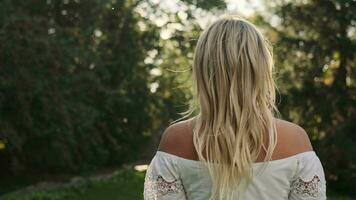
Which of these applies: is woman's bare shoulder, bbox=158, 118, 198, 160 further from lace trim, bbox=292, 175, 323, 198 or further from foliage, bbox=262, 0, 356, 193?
foliage, bbox=262, 0, 356, 193

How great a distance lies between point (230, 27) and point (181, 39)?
495 inches

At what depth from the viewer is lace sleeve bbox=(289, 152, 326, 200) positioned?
2052 millimetres

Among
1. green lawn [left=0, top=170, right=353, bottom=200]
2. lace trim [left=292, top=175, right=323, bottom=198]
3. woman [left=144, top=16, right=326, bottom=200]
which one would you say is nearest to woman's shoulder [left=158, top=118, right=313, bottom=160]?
woman [left=144, top=16, right=326, bottom=200]

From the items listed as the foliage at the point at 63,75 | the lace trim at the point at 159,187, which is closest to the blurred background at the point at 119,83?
the foliage at the point at 63,75

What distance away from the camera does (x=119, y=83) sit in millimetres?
15227

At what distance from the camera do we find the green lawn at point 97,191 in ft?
41.6

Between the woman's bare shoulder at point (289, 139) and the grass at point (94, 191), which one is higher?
the woman's bare shoulder at point (289, 139)

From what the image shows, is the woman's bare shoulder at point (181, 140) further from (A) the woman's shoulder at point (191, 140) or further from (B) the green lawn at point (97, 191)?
(B) the green lawn at point (97, 191)

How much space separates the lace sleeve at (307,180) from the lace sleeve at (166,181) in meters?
0.35

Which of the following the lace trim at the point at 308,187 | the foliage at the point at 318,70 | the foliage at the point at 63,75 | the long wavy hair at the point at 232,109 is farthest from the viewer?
the foliage at the point at 318,70

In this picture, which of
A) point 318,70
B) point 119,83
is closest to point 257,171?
point 119,83

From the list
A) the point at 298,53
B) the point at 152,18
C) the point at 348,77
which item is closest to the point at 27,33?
the point at 152,18

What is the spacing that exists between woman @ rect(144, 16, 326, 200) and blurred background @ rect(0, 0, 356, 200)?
30.7 feet

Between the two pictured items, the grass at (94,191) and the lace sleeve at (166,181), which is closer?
the lace sleeve at (166,181)
